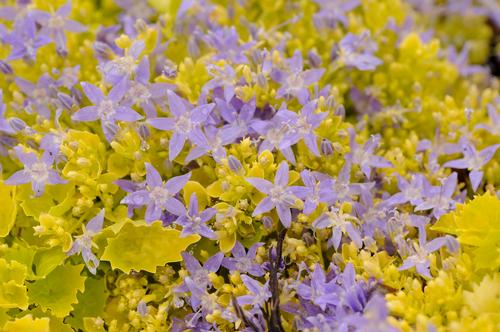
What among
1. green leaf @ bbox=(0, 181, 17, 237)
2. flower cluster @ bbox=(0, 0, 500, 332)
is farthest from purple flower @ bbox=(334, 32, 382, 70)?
green leaf @ bbox=(0, 181, 17, 237)

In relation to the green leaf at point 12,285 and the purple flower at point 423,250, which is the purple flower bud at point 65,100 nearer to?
the green leaf at point 12,285

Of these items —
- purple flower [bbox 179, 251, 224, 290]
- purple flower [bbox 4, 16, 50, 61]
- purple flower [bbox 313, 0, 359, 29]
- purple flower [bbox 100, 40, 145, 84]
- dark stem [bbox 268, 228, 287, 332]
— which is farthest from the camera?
purple flower [bbox 313, 0, 359, 29]

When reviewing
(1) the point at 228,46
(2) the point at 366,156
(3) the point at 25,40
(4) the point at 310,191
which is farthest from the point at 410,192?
(3) the point at 25,40

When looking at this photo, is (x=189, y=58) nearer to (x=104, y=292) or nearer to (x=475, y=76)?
(x=104, y=292)

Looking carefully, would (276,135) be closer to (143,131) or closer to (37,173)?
(143,131)

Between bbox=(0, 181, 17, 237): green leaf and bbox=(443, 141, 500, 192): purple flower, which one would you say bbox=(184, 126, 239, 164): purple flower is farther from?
bbox=(443, 141, 500, 192): purple flower
